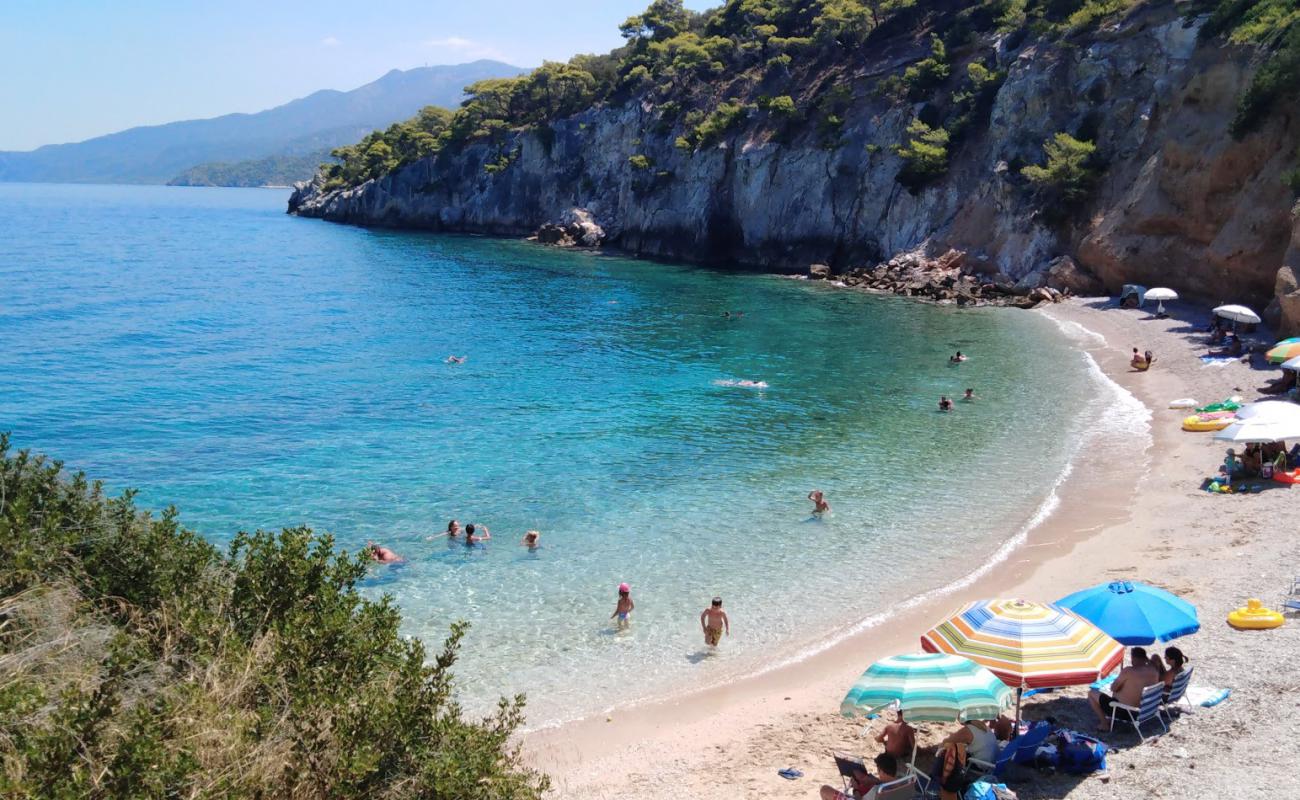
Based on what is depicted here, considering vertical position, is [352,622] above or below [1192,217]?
below

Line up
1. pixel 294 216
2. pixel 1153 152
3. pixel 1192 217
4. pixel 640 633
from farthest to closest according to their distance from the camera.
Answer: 1. pixel 294 216
2. pixel 1153 152
3. pixel 1192 217
4. pixel 640 633

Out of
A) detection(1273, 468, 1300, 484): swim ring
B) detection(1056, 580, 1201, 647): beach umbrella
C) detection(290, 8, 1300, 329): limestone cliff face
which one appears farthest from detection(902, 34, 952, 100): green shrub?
detection(1056, 580, 1201, 647): beach umbrella

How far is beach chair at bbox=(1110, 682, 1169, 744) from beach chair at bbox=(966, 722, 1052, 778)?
111cm

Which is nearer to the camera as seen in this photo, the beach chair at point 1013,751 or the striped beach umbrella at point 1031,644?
the beach chair at point 1013,751

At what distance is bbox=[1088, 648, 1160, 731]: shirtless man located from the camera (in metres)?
11.1

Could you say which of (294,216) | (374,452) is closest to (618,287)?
(374,452)

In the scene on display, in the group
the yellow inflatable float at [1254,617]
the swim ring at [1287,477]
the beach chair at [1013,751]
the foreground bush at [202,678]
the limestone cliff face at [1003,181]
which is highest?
the limestone cliff face at [1003,181]

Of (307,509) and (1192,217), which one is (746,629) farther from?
(1192,217)

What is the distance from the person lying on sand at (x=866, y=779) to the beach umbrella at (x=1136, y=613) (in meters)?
3.67

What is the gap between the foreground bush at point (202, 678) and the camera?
21.7ft

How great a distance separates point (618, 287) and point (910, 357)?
2672 cm

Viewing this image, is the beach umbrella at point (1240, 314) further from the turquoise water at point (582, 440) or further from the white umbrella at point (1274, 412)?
the white umbrella at point (1274, 412)

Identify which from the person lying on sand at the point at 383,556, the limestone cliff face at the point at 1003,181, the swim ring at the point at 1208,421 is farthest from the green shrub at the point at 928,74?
the person lying on sand at the point at 383,556

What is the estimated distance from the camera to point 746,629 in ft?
52.6
